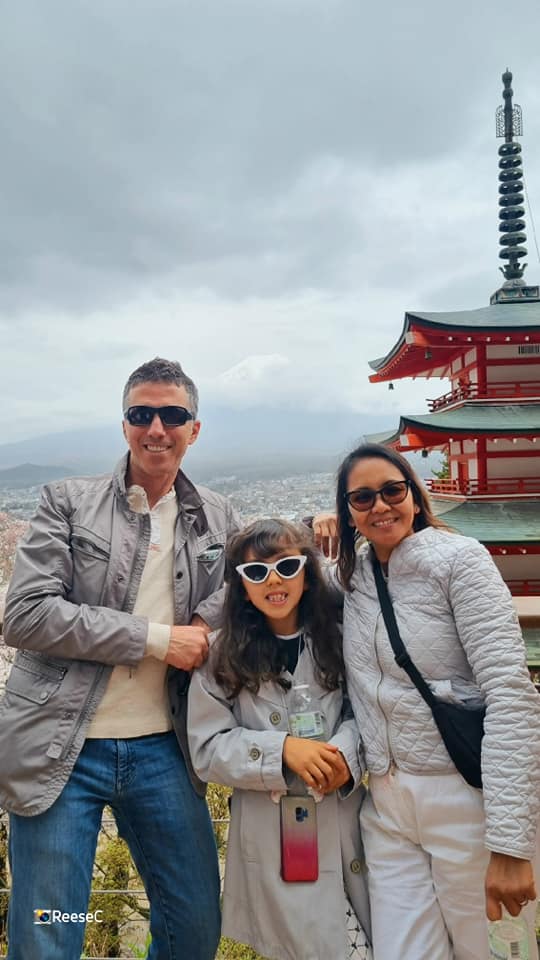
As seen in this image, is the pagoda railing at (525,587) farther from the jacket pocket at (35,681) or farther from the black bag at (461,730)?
the jacket pocket at (35,681)

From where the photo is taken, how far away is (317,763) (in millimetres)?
1520

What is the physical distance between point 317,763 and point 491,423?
7.44m

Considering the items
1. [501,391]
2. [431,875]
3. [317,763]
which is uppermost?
[501,391]

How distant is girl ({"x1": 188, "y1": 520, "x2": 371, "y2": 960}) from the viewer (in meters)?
1.54

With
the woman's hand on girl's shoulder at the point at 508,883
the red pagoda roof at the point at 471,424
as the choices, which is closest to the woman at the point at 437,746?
the woman's hand on girl's shoulder at the point at 508,883

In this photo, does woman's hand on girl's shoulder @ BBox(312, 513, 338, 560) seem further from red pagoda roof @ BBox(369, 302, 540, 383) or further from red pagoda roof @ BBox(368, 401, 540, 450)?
red pagoda roof @ BBox(369, 302, 540, 383)

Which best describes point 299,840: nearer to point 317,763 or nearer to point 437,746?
point 317,763

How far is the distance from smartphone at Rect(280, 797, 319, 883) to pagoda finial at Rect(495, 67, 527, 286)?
10.7 m

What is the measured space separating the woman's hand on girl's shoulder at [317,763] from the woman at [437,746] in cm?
9

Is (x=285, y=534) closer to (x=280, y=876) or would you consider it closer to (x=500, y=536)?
(x=280, y=876)

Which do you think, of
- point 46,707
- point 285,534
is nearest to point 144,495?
point 285,534

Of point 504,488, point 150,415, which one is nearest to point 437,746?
point 150,415

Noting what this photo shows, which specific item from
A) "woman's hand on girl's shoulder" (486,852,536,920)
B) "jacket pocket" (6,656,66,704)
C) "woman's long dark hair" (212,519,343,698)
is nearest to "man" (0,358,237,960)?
"jacket pocket" (6,656,66,704)

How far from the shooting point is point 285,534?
1723 millimetres
